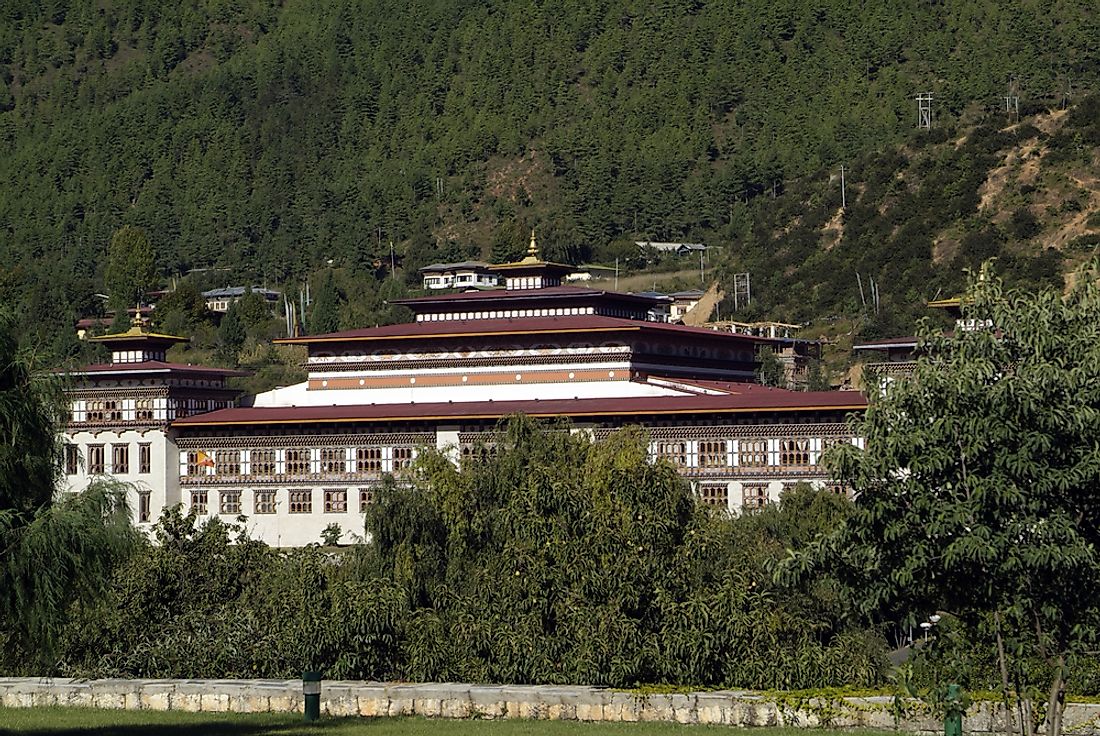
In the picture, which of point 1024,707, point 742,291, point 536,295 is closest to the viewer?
point 1024,707

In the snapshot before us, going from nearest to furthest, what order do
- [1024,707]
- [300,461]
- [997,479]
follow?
[997,479], [1024,707], [300,461]

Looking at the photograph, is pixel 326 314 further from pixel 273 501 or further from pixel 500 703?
pixel 500 703

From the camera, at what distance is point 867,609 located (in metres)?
30.2

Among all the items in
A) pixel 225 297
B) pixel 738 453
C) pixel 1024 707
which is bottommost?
pixel 1024 707

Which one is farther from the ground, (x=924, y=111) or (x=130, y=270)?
(x=924, y=111)

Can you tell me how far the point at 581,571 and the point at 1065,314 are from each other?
15.6m

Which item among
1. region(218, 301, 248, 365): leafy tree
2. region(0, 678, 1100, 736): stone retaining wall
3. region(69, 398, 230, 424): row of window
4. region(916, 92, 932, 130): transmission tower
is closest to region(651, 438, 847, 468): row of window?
region(69, 398, 230, 424): row of window

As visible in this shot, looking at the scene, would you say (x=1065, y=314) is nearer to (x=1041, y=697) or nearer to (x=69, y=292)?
(x=1041, y=697)

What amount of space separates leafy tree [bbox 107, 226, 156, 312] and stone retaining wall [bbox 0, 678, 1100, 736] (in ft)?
410

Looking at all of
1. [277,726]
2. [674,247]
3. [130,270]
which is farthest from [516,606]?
[674,247]

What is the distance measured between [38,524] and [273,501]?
5661 cm

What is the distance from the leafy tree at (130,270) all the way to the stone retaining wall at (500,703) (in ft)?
Answer: 410

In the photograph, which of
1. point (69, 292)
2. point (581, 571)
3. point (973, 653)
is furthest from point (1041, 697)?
point (69, 292)

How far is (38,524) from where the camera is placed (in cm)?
3180
